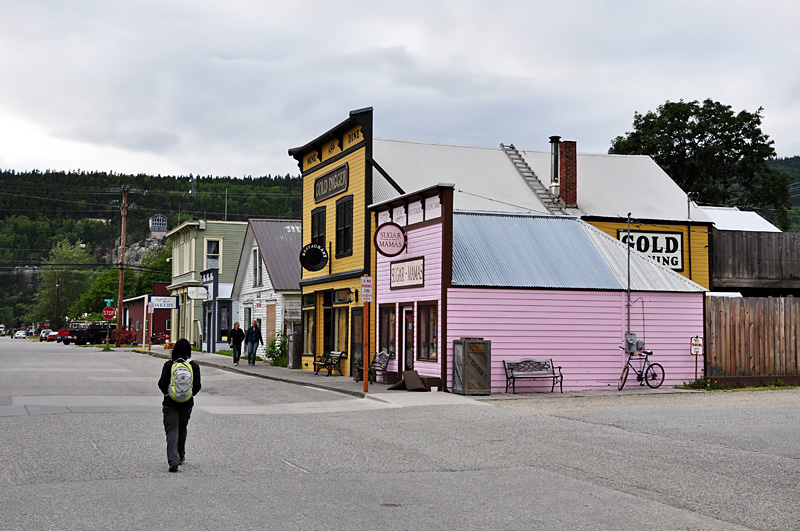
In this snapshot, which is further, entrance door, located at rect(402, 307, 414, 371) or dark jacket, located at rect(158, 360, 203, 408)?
entrance door, located at rect(402, 307, 414, 371)

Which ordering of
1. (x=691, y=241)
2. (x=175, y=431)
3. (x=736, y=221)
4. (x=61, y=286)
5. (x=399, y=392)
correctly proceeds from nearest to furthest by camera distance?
(x=175, y=431)
(x=399, y=392)
(x=691, y=241)
(x=736, y=221)
(x=61, y=286)

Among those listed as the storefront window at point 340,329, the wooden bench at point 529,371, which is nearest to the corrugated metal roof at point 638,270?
the wooden bench at point 529,371

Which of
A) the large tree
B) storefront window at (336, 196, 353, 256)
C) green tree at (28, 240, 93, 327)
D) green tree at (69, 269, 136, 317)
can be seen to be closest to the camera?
storefront window at (336, 196, 353, 256)

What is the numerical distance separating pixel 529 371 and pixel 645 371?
11.2 feet

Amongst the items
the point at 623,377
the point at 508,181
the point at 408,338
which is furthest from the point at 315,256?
the point at 623,377

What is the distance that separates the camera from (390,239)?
81.4 feet

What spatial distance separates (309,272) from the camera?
34000 millimetres

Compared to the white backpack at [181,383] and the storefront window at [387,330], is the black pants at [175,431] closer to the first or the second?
the white backpack at [181,383]

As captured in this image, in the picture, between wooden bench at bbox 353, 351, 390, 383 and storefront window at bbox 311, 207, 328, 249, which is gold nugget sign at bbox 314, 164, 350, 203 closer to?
storefront window at bbox 311, 207, 328, 249

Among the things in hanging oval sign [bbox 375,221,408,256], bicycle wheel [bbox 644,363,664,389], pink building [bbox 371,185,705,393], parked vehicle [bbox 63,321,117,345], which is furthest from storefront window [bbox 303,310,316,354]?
parked vehicle [bbox 63,321,117,345]

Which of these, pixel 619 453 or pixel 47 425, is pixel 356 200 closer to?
pixel 47 425

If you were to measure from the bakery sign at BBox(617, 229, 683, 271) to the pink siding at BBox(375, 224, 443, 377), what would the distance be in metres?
9.00

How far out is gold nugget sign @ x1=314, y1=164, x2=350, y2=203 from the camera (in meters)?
30.4

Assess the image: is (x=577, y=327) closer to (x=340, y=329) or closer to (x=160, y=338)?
(x=340, y=329)
